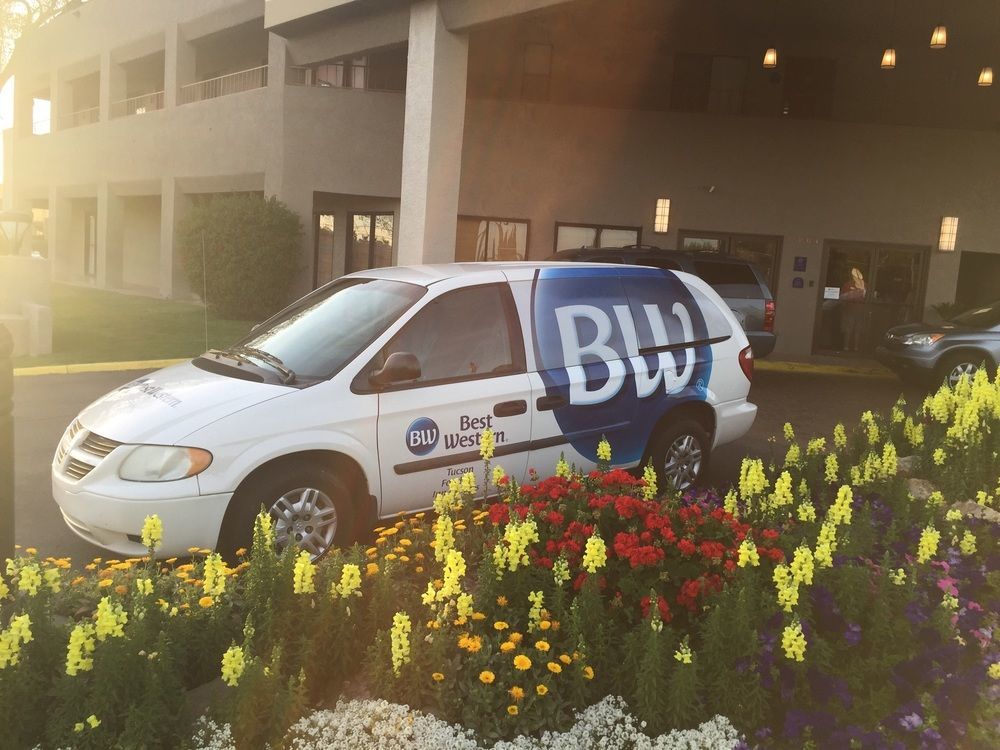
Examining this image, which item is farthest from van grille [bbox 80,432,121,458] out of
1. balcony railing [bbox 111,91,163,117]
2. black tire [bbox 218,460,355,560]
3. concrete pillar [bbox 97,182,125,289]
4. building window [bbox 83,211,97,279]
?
building window [bbox 83,211,97,279]

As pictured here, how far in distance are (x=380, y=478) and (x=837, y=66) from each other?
17.5m

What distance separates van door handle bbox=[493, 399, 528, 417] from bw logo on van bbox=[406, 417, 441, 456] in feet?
1.49

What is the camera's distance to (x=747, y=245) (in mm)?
20641

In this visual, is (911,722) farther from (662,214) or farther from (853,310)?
(853,310)

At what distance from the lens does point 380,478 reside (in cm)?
583

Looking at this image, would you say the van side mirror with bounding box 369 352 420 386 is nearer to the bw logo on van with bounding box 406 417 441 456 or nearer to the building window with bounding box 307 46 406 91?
the bw logo on van with bounding box 406 417 441 456

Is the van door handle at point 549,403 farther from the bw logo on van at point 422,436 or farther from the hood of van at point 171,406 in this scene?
the hood of van at point 171,406

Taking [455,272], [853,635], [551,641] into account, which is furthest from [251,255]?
[853,635]

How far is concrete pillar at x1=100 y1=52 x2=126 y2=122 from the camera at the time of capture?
3294cm

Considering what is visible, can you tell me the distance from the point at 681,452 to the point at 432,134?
813 centimetres

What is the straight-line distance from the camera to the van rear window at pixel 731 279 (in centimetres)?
1528

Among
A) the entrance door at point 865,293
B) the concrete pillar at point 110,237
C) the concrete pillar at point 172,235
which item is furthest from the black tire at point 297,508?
the concrete pillar at point 110,237

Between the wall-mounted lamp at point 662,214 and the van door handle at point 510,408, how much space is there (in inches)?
589

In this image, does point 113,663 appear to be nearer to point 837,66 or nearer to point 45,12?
point 837,66
